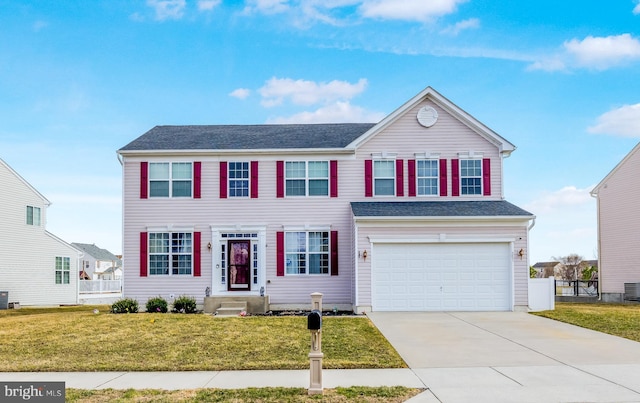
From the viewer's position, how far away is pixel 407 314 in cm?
1845

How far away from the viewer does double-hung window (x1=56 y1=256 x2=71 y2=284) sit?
113ft

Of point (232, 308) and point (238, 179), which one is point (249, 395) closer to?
point (232, 308)

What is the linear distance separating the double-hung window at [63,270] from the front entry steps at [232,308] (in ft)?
62.2

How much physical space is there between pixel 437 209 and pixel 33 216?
2413cm

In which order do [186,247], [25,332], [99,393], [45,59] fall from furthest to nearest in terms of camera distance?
[186,247] → [45,59] → [25,332] → [99,393]

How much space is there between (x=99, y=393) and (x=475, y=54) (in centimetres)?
1568

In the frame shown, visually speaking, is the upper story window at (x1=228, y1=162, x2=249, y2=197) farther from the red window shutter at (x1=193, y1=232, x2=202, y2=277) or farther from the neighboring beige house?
the neighboring beige house

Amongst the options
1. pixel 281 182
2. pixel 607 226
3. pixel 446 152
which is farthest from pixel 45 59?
pixel 607 226

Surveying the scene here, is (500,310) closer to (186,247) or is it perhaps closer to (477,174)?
(477,174)

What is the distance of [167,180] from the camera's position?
21.5 metres

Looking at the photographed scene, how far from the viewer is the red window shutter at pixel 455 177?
21.4 meters

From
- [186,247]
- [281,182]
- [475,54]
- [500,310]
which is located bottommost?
[500,310]

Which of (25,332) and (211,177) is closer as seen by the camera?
(25,332)

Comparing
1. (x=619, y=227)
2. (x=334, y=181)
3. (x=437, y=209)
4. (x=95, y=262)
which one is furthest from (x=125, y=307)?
(x=95, y=262)
